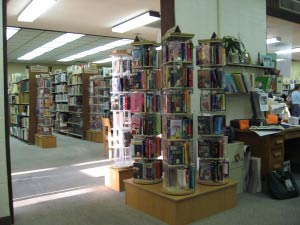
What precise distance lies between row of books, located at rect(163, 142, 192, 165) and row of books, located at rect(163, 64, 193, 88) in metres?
0.62

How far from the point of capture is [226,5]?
5.01 m

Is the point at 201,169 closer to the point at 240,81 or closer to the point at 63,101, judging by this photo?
the point at 240,81

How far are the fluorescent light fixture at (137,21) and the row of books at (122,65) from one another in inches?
87.1

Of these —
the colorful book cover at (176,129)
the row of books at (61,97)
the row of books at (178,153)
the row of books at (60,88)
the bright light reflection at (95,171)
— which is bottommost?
the bright light reflection at (95,171)

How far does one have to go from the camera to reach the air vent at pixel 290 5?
609 centimetres

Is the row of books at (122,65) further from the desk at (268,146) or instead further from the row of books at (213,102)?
the desk at (268,146)

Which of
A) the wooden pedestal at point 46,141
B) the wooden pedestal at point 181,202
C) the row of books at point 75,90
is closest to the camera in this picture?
the wooden pedestal at point 181,202

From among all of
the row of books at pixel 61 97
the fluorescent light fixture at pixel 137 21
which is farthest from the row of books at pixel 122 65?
the row of books at pixel 61 97

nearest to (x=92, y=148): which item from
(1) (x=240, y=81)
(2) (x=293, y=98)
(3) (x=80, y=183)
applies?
(3) (x=80, y=183)

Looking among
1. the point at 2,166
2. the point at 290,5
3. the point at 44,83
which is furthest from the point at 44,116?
the point at 290,5

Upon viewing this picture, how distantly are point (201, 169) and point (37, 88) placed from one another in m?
6.80

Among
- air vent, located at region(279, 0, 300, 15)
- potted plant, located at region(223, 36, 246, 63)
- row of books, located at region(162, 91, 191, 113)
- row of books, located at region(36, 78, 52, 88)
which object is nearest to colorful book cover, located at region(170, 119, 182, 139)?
row of books, located at region(162, 91, 191, 113)

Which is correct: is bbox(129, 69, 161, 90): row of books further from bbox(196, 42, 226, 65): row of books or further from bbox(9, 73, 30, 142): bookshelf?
bbox(9, 73, 30, 142): bookshelf

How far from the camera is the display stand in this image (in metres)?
8.60
